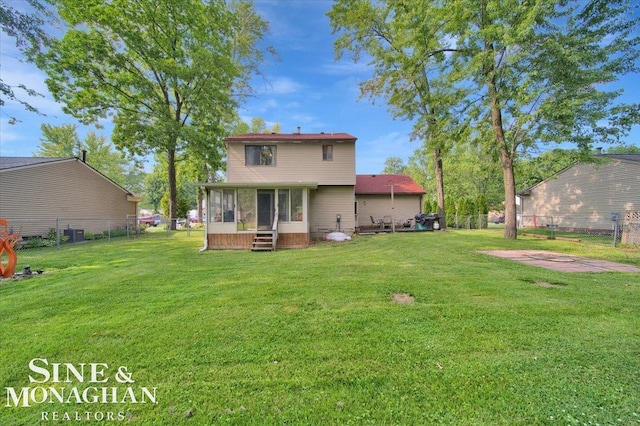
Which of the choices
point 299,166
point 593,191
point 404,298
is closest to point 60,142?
point 299,166

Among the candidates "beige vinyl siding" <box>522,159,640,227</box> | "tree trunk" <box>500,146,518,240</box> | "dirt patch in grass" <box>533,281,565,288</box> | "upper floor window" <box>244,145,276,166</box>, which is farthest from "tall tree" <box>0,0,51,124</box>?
"beige vinyl siding" <box>522,159,640,227</box>

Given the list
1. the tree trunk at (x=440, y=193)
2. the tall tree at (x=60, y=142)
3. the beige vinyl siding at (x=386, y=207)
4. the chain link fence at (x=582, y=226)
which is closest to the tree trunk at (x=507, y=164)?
the chain link fence at (x=582, y=226)

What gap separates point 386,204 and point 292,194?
839 cm

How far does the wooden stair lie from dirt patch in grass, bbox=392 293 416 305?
655 centimetres

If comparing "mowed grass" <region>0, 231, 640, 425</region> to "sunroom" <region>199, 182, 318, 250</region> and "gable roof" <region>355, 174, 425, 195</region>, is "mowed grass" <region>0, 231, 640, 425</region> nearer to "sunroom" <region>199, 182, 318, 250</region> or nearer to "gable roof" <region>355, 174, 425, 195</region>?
"sunroom" <region>199, 182, 318, 250</region>

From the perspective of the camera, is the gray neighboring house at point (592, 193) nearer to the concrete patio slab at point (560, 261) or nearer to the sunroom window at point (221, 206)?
the concrete patio slab at point (560, 261)

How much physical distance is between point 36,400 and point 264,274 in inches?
158

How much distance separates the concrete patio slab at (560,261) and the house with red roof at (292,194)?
7.06 meters

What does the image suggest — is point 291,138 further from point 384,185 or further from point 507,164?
point 507,164

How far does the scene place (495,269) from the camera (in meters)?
6.12

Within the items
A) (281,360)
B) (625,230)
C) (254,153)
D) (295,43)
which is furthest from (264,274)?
(295,43)

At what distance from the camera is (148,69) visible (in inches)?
→ 691

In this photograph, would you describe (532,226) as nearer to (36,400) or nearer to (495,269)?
(495,269)

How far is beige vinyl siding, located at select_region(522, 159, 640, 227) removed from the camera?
46.9 feet
